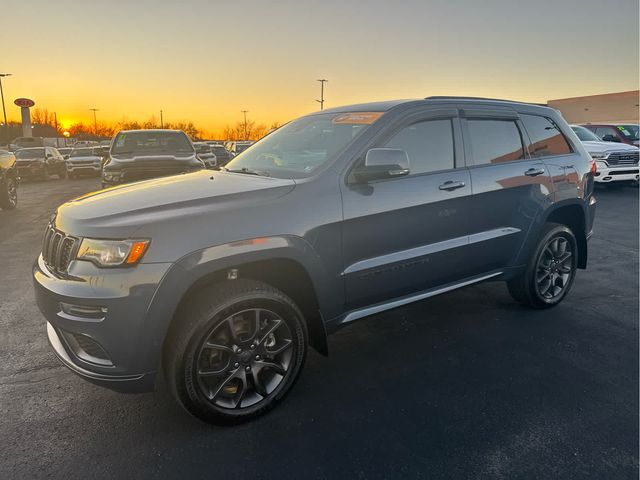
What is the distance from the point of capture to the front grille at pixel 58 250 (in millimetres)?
2393

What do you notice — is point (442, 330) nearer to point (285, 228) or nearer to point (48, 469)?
point (285, 228)

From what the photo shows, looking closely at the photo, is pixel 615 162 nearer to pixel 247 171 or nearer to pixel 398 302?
pixel 398 302

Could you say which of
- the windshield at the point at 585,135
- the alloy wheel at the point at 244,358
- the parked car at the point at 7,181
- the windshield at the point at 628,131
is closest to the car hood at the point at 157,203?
the alloy wheel at the point at 244,358

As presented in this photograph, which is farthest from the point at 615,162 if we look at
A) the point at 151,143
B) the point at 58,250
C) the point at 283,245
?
the point at 58,250

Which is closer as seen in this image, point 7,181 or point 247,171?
point 247,171

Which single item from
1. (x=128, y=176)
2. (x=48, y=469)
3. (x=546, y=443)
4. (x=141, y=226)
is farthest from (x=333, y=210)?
(x=128, y=176)

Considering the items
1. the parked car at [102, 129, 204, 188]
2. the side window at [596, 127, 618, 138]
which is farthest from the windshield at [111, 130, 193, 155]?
the side window at [596, 127, 618, 138]

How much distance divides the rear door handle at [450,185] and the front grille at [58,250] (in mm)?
2402

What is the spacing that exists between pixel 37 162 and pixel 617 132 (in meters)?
23.7

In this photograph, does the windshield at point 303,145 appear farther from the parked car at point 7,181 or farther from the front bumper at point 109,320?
the parked car at point 7,181

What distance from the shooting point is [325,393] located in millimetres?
2912

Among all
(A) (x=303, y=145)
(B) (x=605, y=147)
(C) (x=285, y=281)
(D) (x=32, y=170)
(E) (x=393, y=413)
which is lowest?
(E) (x=393, y=413)

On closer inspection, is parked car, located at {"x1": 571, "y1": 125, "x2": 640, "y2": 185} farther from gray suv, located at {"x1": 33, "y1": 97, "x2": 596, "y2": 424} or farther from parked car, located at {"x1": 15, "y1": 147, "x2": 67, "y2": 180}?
parked car, located at {"x1": 15, "y1": 147, "x2": 67, "y2": 180}

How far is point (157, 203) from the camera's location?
249cm
